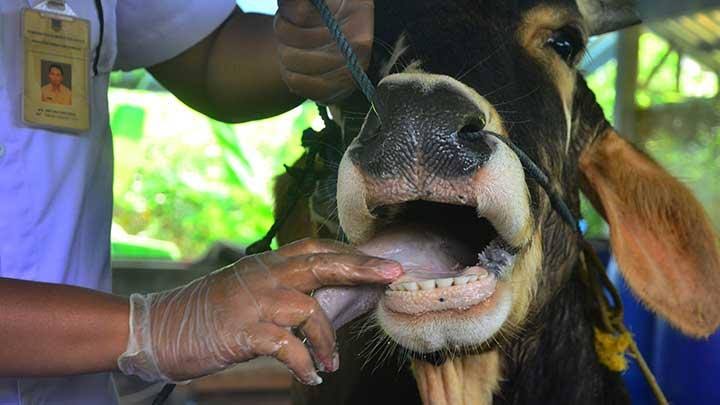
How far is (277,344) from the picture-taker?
1.51 meters

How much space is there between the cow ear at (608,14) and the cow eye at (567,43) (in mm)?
273

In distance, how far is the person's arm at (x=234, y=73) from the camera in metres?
2.44

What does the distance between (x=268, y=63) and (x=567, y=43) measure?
28.9 inches

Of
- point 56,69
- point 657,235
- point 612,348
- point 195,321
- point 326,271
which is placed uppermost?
point 56,69

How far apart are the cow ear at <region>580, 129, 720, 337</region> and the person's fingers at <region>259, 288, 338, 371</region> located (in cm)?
123

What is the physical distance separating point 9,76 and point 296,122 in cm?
890

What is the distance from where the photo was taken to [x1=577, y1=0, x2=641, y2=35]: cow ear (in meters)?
2.62

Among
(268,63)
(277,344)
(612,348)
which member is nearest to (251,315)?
(277,344)

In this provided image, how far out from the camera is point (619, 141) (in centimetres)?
256

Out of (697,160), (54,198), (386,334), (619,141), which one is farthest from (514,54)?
(697,160)

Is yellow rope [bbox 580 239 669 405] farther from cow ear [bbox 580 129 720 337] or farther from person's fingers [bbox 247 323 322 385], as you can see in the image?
person's fingers [bbox 247 323 322 385]

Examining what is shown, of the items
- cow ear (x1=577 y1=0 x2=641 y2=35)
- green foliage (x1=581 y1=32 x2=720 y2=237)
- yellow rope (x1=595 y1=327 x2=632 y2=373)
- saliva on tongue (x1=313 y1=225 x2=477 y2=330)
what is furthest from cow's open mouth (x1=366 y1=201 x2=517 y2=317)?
green foliage (x1=581 y1=32 x2=720 y2=237)

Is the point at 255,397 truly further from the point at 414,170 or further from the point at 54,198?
the point at 414,170

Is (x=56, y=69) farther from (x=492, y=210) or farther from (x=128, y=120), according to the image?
(x=128, y=120)
